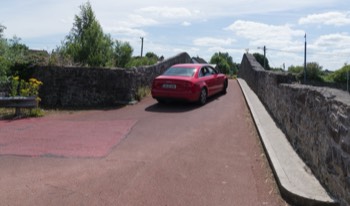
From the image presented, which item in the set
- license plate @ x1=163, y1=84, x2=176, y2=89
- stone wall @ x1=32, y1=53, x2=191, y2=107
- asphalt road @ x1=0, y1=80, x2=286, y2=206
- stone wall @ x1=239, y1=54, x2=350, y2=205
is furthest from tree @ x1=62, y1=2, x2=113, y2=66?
stone wall @ x1=239, y1=54, x2=350, y2=205

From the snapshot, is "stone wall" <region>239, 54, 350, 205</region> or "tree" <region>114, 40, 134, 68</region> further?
"tree" <region>114, 40, 134, 68</region>

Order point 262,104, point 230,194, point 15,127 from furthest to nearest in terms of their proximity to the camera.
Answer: point 262,104, point 15,127, point 230,194

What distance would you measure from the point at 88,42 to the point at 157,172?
43.5 ft

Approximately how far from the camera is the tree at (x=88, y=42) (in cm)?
1783

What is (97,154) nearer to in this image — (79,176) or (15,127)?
(79,176)

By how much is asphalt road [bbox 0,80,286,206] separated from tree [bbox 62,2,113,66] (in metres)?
8.75

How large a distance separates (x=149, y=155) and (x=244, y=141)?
7.32 feet

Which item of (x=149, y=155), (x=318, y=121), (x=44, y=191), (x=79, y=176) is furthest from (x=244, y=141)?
(x=44, y=191)

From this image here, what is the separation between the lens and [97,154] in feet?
23.1

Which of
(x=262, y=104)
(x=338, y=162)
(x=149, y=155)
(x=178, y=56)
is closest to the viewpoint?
(x=338, y=162)

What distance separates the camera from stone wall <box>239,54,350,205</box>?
14.0 ft

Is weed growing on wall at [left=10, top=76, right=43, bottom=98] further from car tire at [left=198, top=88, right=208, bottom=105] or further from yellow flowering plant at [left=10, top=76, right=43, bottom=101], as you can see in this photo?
car tire at [left=198, top=88, right=208, bottom=105]

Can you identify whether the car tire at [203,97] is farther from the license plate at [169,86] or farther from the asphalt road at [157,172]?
the asphalt road at [157,172]

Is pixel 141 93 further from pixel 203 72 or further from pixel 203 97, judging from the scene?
pixel 203 97
